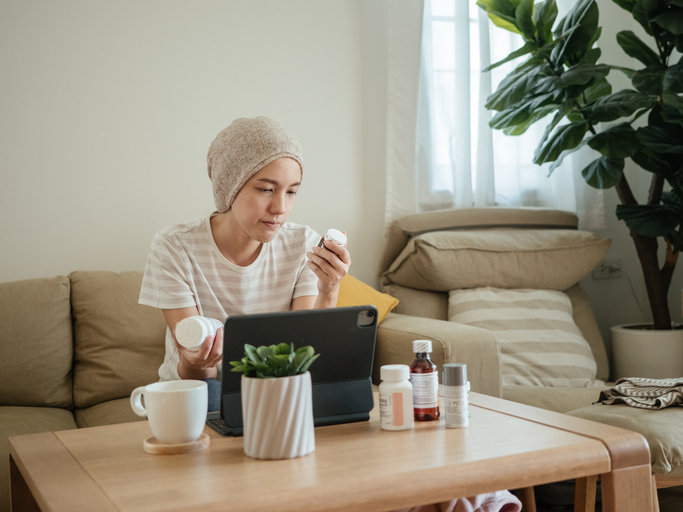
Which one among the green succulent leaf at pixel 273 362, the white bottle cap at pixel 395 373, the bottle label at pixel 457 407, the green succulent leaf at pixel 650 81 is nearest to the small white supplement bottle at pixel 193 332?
the green succulent leaf at pixel 273 362

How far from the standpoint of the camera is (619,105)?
220cm

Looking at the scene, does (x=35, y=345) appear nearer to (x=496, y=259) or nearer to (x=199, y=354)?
(x=199, y=354)

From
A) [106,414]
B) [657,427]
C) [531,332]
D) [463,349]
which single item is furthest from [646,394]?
[106,414]

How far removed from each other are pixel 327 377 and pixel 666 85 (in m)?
1.77

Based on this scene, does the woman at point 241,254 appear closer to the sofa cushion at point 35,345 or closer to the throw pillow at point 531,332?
the sofa cushion at point 35,345

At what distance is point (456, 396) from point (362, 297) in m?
1.21

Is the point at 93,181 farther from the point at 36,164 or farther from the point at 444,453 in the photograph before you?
the point at 444,453

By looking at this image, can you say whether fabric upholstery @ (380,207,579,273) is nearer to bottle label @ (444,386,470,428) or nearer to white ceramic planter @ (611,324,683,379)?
white ceramic planter @ (611,324,683,379)

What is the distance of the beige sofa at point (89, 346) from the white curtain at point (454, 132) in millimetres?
839

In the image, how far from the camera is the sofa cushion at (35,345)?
1.88 metres

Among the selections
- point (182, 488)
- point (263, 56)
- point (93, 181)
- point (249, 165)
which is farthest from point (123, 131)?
point (182, 488)

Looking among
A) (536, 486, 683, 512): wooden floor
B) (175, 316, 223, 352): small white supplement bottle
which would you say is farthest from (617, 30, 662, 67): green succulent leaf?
(175, 316, 223, 352): small white supplement bottle

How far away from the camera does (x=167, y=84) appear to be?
7.74 ft

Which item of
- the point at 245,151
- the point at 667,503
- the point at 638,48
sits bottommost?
the point at 667,503
